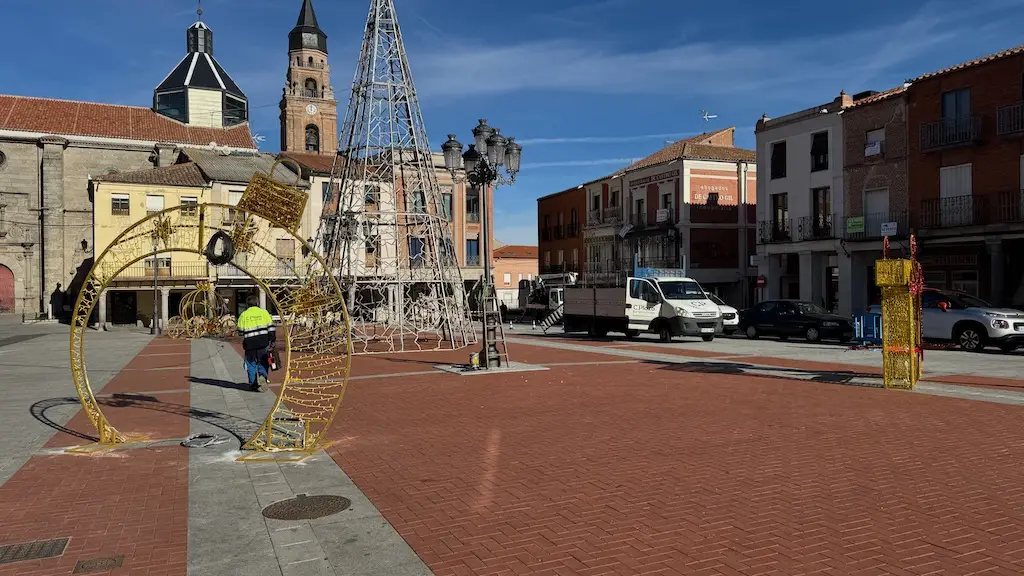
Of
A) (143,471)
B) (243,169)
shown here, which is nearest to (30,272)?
(243,169)

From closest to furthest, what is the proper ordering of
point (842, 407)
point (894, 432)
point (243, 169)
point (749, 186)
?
point (894, 432) → point (842, 407) → point (749, 186) → point (243, 169)

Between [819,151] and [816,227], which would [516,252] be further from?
[819,151]

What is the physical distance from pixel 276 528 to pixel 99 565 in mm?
1115

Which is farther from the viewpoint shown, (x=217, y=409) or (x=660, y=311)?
(x=660, y=311)

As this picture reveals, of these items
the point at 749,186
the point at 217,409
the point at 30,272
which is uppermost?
the point at 749,186

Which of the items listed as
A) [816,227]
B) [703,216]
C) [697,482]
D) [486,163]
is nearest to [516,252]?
[703,216]

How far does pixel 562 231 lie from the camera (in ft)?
185

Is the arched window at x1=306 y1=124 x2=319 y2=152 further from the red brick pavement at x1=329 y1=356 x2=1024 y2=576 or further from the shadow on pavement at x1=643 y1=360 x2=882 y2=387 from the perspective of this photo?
the red brick pavement at x1=329 y1=356 x2=1024 y2=576

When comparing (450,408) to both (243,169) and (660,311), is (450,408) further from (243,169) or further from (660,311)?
(243,169)

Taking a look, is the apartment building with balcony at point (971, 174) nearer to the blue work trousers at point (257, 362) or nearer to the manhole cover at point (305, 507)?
the blue work trousers at point (257, 362)

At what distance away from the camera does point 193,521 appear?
5465 millimetres

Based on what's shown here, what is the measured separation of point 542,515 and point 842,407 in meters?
6.50

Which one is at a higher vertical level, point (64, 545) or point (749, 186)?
point (749, 186)

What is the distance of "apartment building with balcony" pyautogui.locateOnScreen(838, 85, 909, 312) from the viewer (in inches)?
1145
